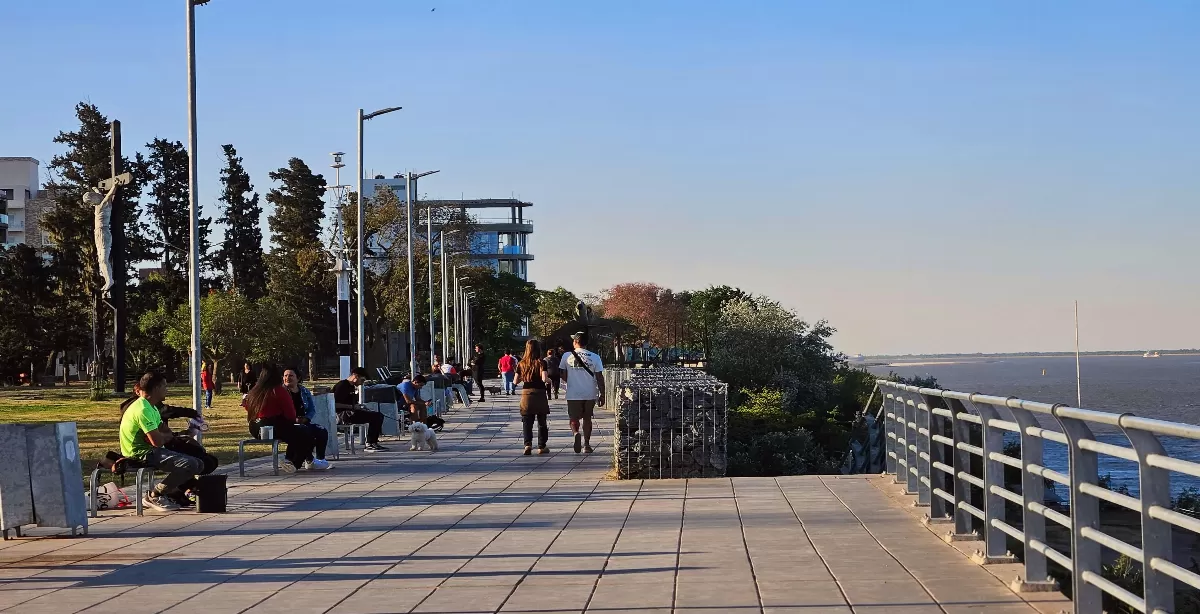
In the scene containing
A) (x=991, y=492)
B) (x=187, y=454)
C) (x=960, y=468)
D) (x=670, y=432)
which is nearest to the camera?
(x=991, y=492)

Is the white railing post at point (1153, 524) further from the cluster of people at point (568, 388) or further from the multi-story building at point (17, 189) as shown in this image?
the multi-story building at point (17, 189)

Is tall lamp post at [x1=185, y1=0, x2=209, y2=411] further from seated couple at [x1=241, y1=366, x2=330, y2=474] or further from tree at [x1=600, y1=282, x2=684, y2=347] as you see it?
tree at [x1=600, y1=282, x2=684, y2=347]

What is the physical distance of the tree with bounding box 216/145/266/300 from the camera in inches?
3883

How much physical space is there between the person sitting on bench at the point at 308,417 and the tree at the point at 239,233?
81514 mm

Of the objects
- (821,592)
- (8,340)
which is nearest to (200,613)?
(821,592)

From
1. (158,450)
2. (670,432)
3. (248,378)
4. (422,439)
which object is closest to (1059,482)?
(158,450)

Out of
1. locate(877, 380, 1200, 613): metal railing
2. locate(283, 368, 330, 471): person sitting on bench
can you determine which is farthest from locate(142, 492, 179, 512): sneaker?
locate(877, 380, 1200, 613): metal railing

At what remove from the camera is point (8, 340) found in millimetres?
76875

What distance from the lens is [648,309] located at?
447 feet

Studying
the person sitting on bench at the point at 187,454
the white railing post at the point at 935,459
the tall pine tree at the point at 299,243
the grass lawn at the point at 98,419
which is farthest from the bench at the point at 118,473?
the tall pine tree at the point at 299,243

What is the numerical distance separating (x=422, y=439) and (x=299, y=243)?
Answer: 259ft

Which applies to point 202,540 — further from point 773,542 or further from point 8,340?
point 8,340

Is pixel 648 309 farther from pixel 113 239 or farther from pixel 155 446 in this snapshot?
pixel 155 446

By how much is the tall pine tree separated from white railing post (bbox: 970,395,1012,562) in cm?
8763
